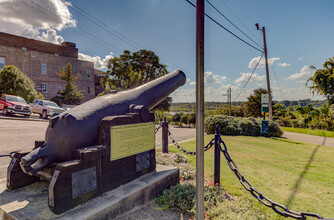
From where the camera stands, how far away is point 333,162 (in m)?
6.77

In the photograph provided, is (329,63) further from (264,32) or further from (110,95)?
(110,95)

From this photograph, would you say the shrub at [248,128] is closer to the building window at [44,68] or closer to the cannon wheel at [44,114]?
the cannon wheel at [44,114]

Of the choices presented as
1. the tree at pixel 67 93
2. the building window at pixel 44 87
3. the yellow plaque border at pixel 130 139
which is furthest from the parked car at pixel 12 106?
the building window at pixel 44 87

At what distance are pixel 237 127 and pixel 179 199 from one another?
10437 millimetres

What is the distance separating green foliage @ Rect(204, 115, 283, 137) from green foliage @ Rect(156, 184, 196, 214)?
949 centimetres

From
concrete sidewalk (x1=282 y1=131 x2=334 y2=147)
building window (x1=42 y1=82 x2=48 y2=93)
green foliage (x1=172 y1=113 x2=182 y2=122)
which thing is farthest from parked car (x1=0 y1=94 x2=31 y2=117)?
concrete sidewalk (x1=282 y1=131 x2=334 y2=147)

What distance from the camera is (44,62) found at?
33.2 meters

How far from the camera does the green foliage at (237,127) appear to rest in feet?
41.1

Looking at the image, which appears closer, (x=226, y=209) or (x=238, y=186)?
(x=226, y=209)

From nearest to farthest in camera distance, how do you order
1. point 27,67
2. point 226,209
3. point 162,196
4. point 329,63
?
point 226,209 → point 162,196 → point 329,63 → point 27,67

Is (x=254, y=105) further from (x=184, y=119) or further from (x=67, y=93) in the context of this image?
(x=67, y=93)

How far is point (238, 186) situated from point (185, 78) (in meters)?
2.85

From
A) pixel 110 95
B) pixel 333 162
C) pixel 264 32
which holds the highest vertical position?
pixel 264 32

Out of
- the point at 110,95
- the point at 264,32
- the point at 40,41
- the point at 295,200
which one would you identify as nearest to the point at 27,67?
the point at 40,41
